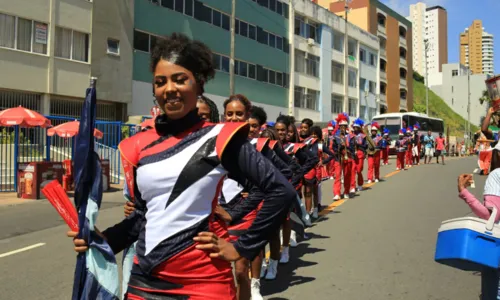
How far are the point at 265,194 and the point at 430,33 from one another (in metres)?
176

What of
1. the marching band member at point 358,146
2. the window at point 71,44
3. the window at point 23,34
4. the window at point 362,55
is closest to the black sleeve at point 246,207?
the marching band member at point 358,146

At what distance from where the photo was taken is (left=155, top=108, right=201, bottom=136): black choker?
2.39 metres

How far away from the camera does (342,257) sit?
714 centimetres

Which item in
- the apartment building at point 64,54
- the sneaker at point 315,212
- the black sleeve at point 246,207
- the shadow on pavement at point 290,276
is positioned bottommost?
the shadow on pavement at point 290,276

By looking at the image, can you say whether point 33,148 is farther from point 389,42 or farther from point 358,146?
point 389,42

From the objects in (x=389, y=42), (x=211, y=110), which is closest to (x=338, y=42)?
(x=389, y=42)

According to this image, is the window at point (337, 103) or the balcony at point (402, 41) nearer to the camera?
the window at point (337, 103)

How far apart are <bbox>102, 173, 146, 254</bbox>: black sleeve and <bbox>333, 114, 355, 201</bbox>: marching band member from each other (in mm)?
11114

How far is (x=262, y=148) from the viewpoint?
468 centimetres

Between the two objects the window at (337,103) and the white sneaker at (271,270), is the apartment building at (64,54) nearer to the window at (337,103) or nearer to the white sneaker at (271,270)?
the white sneaker at (271,270)

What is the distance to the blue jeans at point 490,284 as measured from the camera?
3.79m

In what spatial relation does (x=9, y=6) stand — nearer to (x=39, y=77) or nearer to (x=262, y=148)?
(x=39, y=77)

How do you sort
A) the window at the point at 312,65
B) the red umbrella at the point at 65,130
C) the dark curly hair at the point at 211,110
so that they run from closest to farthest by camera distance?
the dark curly hair at the point at 211,110, the red umbrella at the point at 65,130, the window at the point at 312,65

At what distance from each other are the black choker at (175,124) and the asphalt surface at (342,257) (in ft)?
11.2
